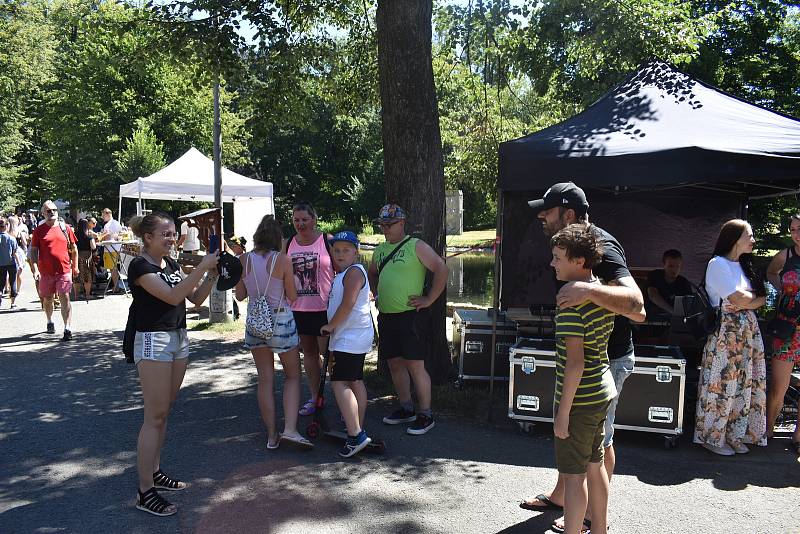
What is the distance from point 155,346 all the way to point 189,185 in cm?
1315

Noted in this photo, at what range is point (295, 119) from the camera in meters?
10.8

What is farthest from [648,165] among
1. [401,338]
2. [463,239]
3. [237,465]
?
[463,239]

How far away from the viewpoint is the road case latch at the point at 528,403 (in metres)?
5.45

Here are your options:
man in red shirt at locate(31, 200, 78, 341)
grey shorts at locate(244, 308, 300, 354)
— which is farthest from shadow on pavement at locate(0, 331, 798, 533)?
man in red shirt at locate(31, 200, 78, 341)

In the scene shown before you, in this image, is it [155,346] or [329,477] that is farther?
[329,477]

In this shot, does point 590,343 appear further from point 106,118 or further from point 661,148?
point 106,118

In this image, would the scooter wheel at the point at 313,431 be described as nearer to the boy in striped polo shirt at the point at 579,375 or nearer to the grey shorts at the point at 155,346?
the grey shorts at the point at 155,346

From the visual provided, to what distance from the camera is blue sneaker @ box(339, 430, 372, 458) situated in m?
4.83

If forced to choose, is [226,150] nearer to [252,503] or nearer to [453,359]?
[453,359]

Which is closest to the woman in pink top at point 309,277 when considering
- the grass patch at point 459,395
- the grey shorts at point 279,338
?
the grey shorts at point 279,338

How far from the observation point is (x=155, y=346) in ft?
12.4

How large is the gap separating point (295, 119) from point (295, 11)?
1.70 m

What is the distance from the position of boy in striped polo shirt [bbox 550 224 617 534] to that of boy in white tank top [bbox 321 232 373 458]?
1.85m

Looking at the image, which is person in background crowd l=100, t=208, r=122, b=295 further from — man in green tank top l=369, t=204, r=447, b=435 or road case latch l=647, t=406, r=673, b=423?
road case latch l=647, t=406, r=673, b=423
